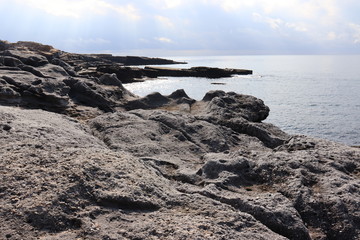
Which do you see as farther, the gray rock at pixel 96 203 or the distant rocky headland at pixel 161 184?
the distant rocky headland at pixel 161 184

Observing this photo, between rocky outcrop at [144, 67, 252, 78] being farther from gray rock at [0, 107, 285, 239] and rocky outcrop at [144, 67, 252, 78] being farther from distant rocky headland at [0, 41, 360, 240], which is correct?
gray rock at [0, 107, 285, 239]

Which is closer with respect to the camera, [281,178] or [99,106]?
[281,178]

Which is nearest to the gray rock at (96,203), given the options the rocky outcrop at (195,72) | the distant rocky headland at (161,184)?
the distant rocky headland at (161,184)

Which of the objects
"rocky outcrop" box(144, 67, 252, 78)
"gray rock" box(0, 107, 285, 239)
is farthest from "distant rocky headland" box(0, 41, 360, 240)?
"rocky outcrop" box(144, 67, 252, 78)

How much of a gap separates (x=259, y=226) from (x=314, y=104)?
47022 millimetres

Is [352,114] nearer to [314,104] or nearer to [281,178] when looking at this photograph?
[314,104]

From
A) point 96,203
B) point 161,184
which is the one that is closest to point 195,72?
point 161,184

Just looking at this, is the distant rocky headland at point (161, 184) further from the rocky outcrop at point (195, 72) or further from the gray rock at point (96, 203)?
the rocky outcrop at point (195, 72)

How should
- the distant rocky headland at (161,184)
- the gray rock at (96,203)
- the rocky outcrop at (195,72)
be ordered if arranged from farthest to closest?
the rocky outcrop at (195,72) < the distant rocky headland at (161,184) < the gray rock at (96,203)

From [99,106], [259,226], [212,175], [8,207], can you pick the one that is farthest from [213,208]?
[99,106]

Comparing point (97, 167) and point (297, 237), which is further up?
point (97, 167)

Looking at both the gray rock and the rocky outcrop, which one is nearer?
the gray rock

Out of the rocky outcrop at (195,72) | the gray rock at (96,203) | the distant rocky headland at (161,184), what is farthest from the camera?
the rocky outcrop at (195,72)

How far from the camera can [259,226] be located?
589 centimetres
